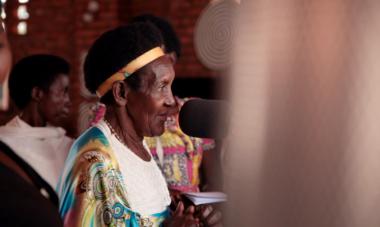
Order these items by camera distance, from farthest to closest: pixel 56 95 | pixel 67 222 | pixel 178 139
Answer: pixel 56 95 → pixel 178 139 → pixel 67 222

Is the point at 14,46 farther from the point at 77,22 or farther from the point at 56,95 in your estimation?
the point at 56,95

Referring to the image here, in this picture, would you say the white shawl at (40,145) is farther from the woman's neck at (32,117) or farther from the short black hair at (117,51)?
the short black hair at (117,51)

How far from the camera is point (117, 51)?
149cm

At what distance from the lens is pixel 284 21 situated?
408 millimetres

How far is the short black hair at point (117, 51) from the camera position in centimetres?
149

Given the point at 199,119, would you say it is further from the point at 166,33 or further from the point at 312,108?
the point at 166,33

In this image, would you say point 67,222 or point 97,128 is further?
point 97,128

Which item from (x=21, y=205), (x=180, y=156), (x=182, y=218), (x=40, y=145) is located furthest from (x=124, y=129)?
(x=40, y=145)

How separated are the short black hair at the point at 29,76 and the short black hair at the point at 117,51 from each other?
1678mm

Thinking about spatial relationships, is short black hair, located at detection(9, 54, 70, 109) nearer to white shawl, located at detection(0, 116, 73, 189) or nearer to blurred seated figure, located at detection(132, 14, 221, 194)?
white shawl, located at detection(0, 116, 73, 189)

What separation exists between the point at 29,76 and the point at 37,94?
0.11 m

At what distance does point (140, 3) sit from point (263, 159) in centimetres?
540

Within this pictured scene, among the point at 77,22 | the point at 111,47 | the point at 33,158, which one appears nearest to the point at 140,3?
the point at 77,22

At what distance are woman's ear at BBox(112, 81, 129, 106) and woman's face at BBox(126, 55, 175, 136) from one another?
12 millimetres
